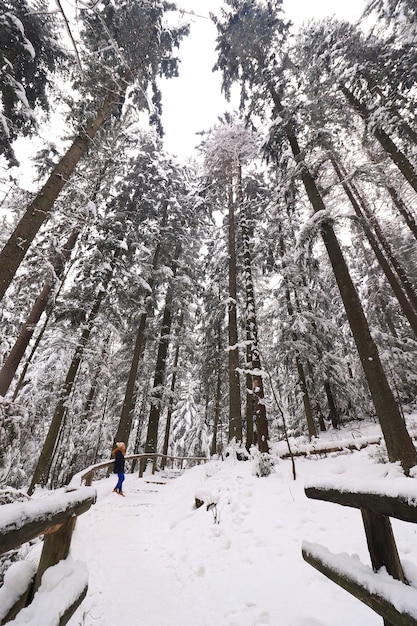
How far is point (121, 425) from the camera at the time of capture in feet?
43.4

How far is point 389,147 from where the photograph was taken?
11.3 m

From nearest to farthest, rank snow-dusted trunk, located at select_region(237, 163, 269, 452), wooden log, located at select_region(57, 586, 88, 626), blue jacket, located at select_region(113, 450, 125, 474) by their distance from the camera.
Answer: wooden log, located at select_region(57, 586, 88, 626) < snow-dusted trunk, located at select_region(237, 163, 269, 452) < blue jacket, located at select_region(113, 450, 125, 474)

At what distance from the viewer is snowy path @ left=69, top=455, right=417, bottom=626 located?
3.45 metres

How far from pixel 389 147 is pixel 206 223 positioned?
12.8 metres

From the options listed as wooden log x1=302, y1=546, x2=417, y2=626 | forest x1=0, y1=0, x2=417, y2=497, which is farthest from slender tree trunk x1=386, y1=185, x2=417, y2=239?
wooden log x1=302, y1=546, x2=417, y2=626

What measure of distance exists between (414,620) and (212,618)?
3.14 meters

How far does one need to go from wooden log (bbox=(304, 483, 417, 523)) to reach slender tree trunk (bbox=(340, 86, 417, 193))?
478 inches

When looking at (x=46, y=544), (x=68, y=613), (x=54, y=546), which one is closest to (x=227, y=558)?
(x=68, y=613)

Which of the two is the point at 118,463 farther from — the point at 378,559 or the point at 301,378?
the point at 378,559

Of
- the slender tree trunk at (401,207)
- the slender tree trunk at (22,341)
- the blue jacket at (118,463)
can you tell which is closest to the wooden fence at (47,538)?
the blue jacket at (118,463)

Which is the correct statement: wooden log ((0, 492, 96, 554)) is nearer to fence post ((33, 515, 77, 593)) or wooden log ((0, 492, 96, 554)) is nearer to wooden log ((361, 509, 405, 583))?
fence post ((33, 515, 77, 593))

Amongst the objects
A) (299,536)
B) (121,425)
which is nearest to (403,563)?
(299,536)

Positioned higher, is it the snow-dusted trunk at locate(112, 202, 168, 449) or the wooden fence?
the snow-dusted trunk at locate(112, 202, 168, 449)

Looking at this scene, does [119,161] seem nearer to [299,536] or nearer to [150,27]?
[150,27]
